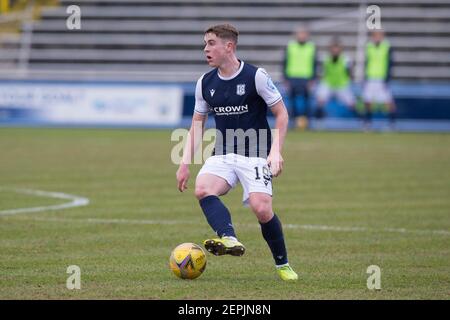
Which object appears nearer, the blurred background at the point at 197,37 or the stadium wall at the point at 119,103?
the stadium wall at the point at 119,103

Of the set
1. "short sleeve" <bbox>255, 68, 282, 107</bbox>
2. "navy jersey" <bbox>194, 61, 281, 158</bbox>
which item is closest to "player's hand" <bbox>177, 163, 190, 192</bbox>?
"navy jersey" <bbox>194, 61, 281, 158</bbox>

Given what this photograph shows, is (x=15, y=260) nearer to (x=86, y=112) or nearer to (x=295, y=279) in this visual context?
(x=295, y=279)

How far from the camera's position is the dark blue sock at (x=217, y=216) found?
7855 millimetres

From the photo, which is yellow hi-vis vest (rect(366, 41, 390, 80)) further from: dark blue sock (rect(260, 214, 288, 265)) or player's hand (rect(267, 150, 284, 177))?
player's hand (rect(267, 150, 284, 177))

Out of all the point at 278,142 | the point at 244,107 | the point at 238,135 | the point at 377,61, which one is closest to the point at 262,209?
the point at 278,142

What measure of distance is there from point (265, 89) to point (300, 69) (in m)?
18.7

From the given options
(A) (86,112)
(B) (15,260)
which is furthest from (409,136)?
(B) (15,260)

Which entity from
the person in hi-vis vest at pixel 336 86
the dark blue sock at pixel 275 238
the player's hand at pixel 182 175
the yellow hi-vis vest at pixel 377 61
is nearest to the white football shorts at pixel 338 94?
the person in hi-vis vest at pixel 336 86

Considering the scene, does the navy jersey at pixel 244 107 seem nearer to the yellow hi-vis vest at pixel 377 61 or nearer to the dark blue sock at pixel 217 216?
the dark blue sock at pixel 217 216

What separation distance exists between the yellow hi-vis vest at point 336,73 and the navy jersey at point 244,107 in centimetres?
1853

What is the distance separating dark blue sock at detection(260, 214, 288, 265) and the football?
56 cm

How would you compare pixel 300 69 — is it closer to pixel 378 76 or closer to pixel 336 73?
pixel 336 73

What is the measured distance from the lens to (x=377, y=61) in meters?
27.1

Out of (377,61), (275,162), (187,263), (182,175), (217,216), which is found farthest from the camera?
(377,61)
